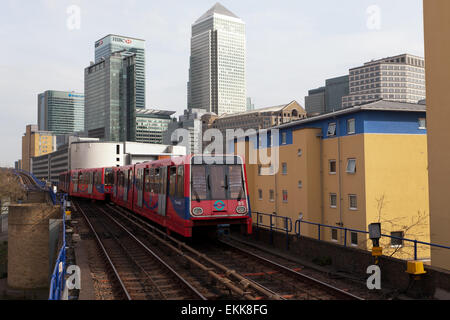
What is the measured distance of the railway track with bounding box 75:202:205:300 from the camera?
10.4m

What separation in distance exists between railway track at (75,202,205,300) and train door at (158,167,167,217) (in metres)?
1.58

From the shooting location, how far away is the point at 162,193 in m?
18.1

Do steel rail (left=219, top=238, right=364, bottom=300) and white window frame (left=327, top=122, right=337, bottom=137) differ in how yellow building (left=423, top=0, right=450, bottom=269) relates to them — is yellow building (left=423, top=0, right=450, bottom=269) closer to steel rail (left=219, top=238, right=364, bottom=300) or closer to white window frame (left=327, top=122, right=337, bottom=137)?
steel rail (left=219, top=238, right=364, bottom=300)

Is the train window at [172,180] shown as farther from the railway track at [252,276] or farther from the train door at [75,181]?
the train door at [75,181]

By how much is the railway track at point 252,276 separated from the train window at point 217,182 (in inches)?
81.5

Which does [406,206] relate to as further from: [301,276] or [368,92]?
[368,92]

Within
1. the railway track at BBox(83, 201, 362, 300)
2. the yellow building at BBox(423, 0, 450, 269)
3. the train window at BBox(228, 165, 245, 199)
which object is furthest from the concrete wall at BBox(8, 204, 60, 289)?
the yellow building at BBox(423, 0, 450, 269)

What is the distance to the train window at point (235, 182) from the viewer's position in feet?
51.1

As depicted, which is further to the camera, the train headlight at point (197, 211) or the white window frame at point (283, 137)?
the white window frame at point (283, 137)

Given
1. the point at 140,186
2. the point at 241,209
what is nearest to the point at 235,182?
the point at 241,209

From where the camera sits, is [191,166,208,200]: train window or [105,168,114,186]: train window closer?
[191,166,208,200]: train window

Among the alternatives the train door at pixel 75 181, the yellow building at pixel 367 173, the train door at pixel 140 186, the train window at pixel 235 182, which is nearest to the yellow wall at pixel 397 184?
the yellow building at pixel 367 173

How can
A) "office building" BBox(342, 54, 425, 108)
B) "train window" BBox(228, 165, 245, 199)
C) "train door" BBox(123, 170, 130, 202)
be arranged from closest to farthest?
1. "train window" BBox(228, 165, 245, 199)
2. "train door" BBox(123, 170, 130, 202)
3. "office building" BBox(342, 54, 425, 108)
